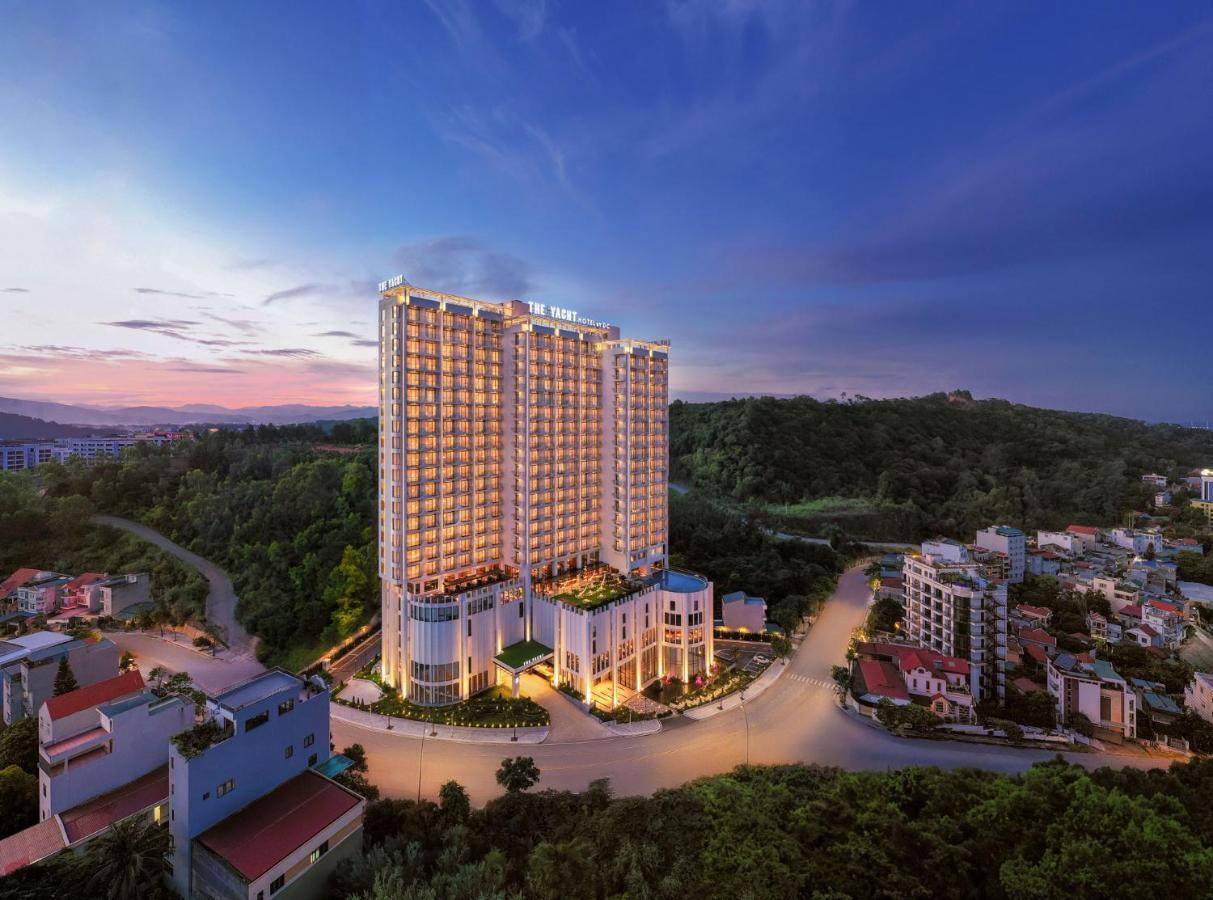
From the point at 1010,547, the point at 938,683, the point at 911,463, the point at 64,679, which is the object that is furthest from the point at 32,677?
the point at 911,463

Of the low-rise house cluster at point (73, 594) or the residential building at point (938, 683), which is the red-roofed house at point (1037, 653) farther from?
the low-rise house cluster at point (73, 594)

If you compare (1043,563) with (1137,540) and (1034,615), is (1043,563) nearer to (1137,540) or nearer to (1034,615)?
(1034,615)

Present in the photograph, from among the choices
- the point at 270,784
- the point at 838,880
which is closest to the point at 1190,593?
the point at 838,880

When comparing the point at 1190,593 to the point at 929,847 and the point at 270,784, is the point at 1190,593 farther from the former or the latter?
the point at 270,784

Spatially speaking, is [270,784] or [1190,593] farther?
[1190,593]

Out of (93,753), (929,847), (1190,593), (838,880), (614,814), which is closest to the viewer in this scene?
(838,880)

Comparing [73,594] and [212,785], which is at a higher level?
[212,785]

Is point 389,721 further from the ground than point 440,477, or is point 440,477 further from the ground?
point 440,477

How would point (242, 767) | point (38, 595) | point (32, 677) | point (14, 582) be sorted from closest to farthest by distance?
point (242, 767) < point (32, 677) < point (38, 595) < point (14, 582)
